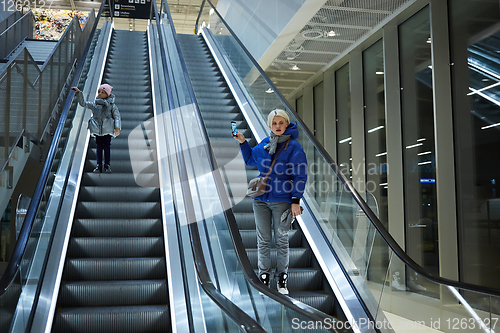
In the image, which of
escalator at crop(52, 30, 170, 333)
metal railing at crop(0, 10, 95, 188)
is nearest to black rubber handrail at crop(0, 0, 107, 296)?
metal railing at crop(0, 10, 95, 188)

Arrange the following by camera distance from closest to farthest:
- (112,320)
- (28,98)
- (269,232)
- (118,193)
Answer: (112,320) → (269,232) → (118,193) → (28,98)

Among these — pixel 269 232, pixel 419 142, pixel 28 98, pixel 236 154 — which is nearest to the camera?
pixel 269 232

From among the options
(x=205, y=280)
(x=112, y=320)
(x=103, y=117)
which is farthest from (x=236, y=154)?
(x=205, y=280)

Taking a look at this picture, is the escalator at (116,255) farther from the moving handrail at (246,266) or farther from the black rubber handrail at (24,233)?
the moving handrail at (246,266)

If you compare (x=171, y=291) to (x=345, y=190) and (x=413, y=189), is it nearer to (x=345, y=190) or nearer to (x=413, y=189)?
(x=345, y=190)

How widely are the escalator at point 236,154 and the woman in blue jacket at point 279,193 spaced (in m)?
0.31

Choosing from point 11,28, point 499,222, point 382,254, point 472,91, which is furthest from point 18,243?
point 11,28

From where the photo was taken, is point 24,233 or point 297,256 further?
point 297,256

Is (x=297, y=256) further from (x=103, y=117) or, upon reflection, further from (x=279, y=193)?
(x=103, y=117)

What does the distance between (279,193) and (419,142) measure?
5.02 m

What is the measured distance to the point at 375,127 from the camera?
33.3ft

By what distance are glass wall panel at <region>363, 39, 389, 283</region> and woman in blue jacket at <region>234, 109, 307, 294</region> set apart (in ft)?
16.9

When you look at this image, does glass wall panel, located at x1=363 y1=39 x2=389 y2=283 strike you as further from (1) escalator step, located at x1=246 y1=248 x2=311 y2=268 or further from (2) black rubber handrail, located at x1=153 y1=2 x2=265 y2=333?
(2) black rubber handrail, located at x1=153 y1=2 x2=265 y2=333

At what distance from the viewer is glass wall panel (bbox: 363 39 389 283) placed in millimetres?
9523
